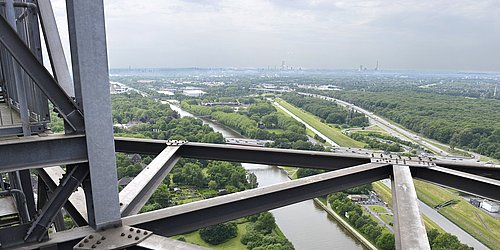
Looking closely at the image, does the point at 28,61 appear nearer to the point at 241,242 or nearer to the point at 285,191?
the point at 285,191

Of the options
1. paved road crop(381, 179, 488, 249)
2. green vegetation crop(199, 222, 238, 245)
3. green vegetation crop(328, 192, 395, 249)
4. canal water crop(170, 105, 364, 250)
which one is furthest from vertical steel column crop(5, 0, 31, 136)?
paved road crop(381, 179, 488, 249)

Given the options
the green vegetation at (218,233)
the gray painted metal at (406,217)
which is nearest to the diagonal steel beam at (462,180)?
the gray painted metal at (406,217)

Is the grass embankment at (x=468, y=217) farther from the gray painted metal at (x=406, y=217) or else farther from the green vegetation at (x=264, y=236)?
the gray painted metal at (x=406, y=217)

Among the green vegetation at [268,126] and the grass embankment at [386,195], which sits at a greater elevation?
the green vegetation at [268,126]

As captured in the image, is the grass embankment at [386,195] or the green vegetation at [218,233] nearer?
the green vegetation at [218,233]

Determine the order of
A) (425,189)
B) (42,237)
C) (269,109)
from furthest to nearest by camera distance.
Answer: (269,109), (425,189), (42,237)

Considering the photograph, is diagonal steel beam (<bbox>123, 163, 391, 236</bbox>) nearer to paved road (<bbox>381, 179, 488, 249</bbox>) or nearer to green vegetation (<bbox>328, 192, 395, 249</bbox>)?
green vegetation (<bbox>328, 192, 395, 249</bbox>)

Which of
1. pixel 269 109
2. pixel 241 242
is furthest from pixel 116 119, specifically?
pixel 241 242
